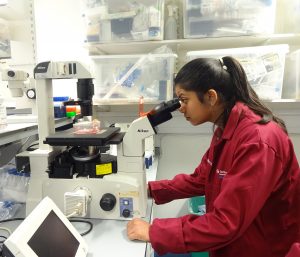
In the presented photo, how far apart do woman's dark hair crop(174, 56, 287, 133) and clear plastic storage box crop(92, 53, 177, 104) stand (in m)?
0.71

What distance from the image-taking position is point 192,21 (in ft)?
5.40

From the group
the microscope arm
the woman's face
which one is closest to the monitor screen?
the microscope arm

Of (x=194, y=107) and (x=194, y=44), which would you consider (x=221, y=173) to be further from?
(x=194, y=44)

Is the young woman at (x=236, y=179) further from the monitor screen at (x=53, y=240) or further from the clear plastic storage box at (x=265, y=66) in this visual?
the clear plastic storage box at (x=265, y=66)

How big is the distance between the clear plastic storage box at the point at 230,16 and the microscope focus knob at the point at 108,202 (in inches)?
46.8

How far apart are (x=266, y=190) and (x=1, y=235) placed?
918 mm

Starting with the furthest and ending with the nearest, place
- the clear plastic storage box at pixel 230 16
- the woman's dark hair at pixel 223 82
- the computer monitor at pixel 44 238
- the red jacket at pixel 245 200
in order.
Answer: the clear plastic storage box at pixel 230 16 < the woman's dark hair at pixel 223 82 < the red jacket at pixel 245 200 < the computer monitor at pixel 44 238

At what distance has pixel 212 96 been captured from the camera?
0.93 meters

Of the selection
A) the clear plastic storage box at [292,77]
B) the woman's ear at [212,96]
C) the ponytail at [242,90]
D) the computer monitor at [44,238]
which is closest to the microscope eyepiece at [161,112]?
the woman's ear at [212,96]

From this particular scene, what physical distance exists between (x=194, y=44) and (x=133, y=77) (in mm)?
503

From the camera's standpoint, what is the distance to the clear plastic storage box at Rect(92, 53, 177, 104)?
1677mm

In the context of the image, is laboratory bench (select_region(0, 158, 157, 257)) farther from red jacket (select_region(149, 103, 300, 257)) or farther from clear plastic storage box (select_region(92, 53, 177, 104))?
clear plastic storage box (select_region(92, 53, 177, 104))

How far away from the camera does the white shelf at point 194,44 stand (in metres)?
1.66

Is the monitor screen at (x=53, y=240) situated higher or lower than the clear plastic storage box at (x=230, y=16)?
lower
